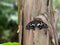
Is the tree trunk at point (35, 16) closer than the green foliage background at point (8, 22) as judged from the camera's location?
Yes

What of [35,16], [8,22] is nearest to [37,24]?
[35,16]

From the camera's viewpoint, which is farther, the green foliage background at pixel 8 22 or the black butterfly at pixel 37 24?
the green foliage background at pixel 8 22

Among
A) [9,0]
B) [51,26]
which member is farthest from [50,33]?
[9,0]

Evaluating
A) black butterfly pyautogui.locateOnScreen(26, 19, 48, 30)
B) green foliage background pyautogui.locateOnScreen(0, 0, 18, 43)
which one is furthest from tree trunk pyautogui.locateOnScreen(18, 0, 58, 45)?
green foliage background pyautogui.locateOnScreen(0, 0, 18, 43)

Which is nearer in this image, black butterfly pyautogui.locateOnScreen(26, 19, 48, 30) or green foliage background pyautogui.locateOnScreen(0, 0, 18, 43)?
black butterfly pyautogui.locateOnScreen(26, 19, 48, 30)

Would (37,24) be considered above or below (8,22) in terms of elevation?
below

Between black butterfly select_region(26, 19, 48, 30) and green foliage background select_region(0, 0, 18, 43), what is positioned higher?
green foliage background select_region(0, 0, 18, 43)

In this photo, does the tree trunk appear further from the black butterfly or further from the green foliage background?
the green foliage background

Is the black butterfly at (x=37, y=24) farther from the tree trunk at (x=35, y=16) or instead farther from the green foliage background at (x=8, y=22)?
the green foliage background at (x=8, y=22)

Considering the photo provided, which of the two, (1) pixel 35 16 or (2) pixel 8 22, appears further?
(2) pixel 8 22

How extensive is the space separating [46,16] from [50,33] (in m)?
0.09

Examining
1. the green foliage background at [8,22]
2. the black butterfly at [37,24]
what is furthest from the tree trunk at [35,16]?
the green foliage background at [8,22]

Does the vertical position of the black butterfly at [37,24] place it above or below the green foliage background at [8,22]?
below

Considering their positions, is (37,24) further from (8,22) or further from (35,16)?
(8,22)
